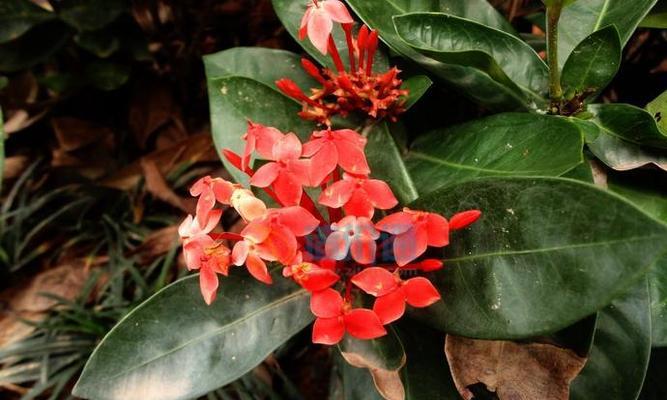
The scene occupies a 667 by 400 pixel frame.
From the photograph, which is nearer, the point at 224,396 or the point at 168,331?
the point at 168,331

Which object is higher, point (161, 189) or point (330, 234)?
point (330, 234)

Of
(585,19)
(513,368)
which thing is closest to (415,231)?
(513,368)

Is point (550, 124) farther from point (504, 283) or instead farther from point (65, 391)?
point (65, 391)

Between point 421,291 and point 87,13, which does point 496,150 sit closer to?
point 421,291

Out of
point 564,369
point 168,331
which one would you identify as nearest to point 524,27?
point 564,369

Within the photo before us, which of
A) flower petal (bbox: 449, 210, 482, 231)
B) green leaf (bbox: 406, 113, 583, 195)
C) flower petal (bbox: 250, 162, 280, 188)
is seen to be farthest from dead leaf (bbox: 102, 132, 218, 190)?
flower petal (bbox: 449, 210, 482, 231)

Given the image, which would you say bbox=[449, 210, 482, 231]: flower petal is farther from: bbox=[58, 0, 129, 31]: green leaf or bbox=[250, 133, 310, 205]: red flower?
bbox=[58, 0, 129, 31]: green leaf
